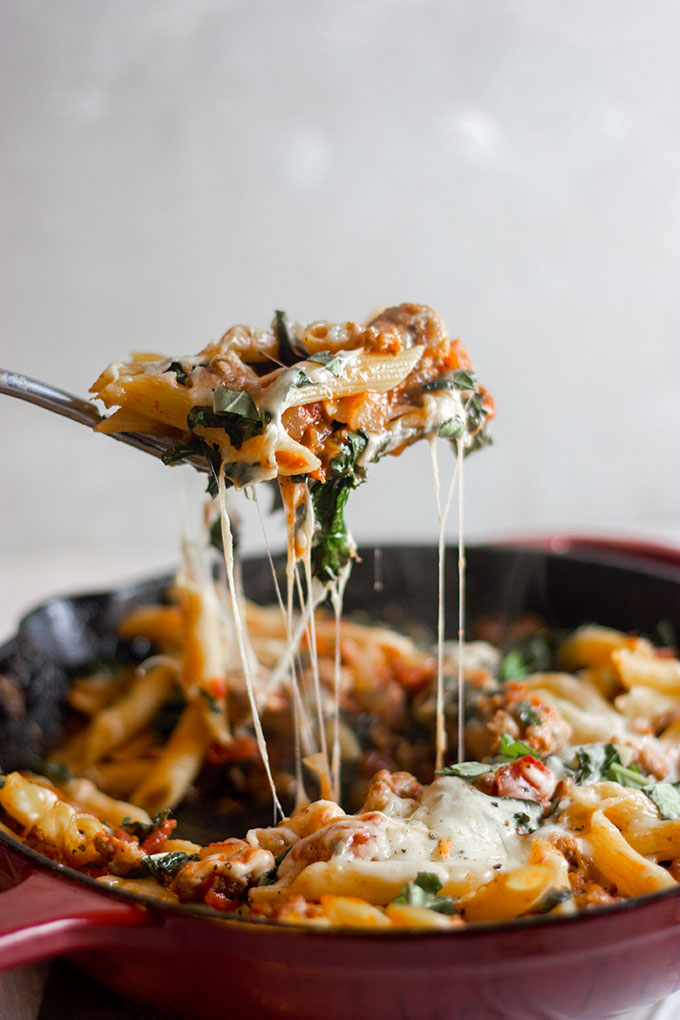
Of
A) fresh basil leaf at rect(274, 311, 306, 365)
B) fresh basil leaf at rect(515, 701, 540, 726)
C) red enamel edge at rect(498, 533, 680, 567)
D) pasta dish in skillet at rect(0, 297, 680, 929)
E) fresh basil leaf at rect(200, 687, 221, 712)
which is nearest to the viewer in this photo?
pasta dish in skillet at rect(0, 297, 680, 929)

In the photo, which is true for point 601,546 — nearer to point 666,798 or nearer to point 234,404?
point 666,798

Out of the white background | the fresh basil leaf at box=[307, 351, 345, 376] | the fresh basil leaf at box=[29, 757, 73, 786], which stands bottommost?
the fresh basil leaf at box=[29, 757, 73, 786]

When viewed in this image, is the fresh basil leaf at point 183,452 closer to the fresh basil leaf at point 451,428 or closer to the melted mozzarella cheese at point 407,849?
the fresh basil leaf at point 451,428

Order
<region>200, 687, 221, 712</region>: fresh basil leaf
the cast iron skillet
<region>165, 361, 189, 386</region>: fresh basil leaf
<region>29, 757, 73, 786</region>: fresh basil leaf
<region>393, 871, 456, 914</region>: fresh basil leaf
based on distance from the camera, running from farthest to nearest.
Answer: <region>200, 687, 221, 712</region>: fresh basil leaf
<region>29, 757, 73, 786</region>: fresh basil leaf
<region>165, 361, 189, 386</region>: fresh basil leaf
<region>393, 871, 456, 914</region>: fresh basil leaf
the cast iron skillet

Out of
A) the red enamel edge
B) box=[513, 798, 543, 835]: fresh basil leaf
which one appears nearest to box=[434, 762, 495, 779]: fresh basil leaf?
box=[513, 798, 543, 835]: fresh basil leaf

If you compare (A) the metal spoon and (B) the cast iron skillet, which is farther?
(A) the metal spoon

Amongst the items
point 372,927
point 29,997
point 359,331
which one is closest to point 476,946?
point 372,927

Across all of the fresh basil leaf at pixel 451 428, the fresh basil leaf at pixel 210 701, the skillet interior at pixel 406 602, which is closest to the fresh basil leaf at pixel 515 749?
the fresh basil leaf at pixel 451 428

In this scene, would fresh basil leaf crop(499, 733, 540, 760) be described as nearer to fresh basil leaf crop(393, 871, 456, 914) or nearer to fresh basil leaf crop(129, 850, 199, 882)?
fresh basil leaf crop(393, 871, 456, 914)
